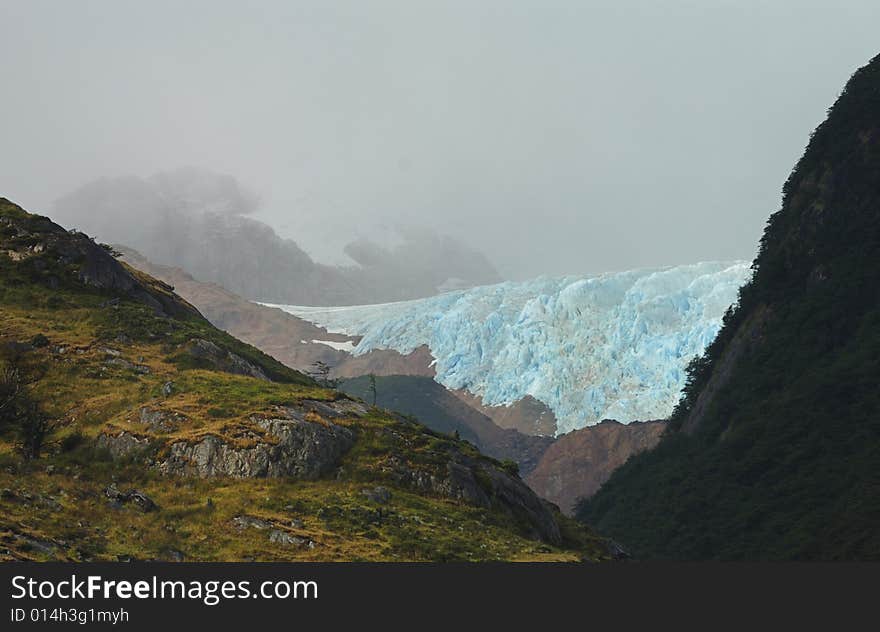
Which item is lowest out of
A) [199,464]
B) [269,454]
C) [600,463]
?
[199,464]

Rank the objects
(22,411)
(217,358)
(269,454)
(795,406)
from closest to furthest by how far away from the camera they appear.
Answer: (269,454) → (22,411) → (217,358) → (795,406)

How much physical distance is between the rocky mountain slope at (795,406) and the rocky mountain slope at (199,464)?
96.2 ft

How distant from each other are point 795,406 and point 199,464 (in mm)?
76366

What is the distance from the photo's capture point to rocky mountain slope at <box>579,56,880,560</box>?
89.7 m

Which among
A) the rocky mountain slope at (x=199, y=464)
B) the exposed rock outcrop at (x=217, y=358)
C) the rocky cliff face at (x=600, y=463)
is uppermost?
the rocky cliff face at (x=600, y=463)

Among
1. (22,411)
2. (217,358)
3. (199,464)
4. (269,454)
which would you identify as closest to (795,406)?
(217,358)

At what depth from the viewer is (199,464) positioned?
5444 centimetres

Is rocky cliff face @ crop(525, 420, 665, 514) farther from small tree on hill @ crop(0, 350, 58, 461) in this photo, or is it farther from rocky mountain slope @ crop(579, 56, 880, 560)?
small tree on hill @ crop(0, 350, 58, 461)

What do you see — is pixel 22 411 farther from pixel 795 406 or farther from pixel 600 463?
pixel 600 463

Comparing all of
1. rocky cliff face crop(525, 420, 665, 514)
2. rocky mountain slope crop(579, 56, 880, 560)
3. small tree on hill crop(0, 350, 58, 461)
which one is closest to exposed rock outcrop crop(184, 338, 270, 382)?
small tree on hill crop(0, 350, 58, 461)

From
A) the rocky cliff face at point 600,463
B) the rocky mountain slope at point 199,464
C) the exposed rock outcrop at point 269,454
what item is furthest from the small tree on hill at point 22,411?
the rocky cliff face at point 600,463

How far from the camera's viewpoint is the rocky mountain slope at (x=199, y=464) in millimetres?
44938

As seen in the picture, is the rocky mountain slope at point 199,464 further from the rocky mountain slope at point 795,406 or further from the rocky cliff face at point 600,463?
the rocky cliff face at point 600,463

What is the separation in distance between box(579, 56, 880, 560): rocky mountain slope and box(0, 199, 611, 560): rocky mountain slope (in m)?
29.3
